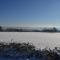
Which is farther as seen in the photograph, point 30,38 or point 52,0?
point 30,38

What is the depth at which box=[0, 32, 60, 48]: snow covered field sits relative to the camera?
2.24m

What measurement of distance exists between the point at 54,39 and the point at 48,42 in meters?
0.11

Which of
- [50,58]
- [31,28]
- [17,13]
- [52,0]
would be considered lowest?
[50,58]

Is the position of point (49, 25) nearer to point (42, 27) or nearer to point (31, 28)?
point (42, 27)

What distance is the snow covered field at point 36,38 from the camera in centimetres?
224

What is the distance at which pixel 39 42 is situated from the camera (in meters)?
2.30

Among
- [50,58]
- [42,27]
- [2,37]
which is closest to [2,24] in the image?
[2,37]

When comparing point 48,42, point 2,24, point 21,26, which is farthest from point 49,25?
point 2,24

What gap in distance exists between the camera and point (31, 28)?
231 centimetres

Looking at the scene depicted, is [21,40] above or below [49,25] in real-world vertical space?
below

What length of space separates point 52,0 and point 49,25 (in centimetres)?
42

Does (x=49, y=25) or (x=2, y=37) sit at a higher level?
(x=49, y=25)

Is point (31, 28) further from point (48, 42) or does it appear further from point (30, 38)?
point (48, 42)

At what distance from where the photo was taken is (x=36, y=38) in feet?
7.70
